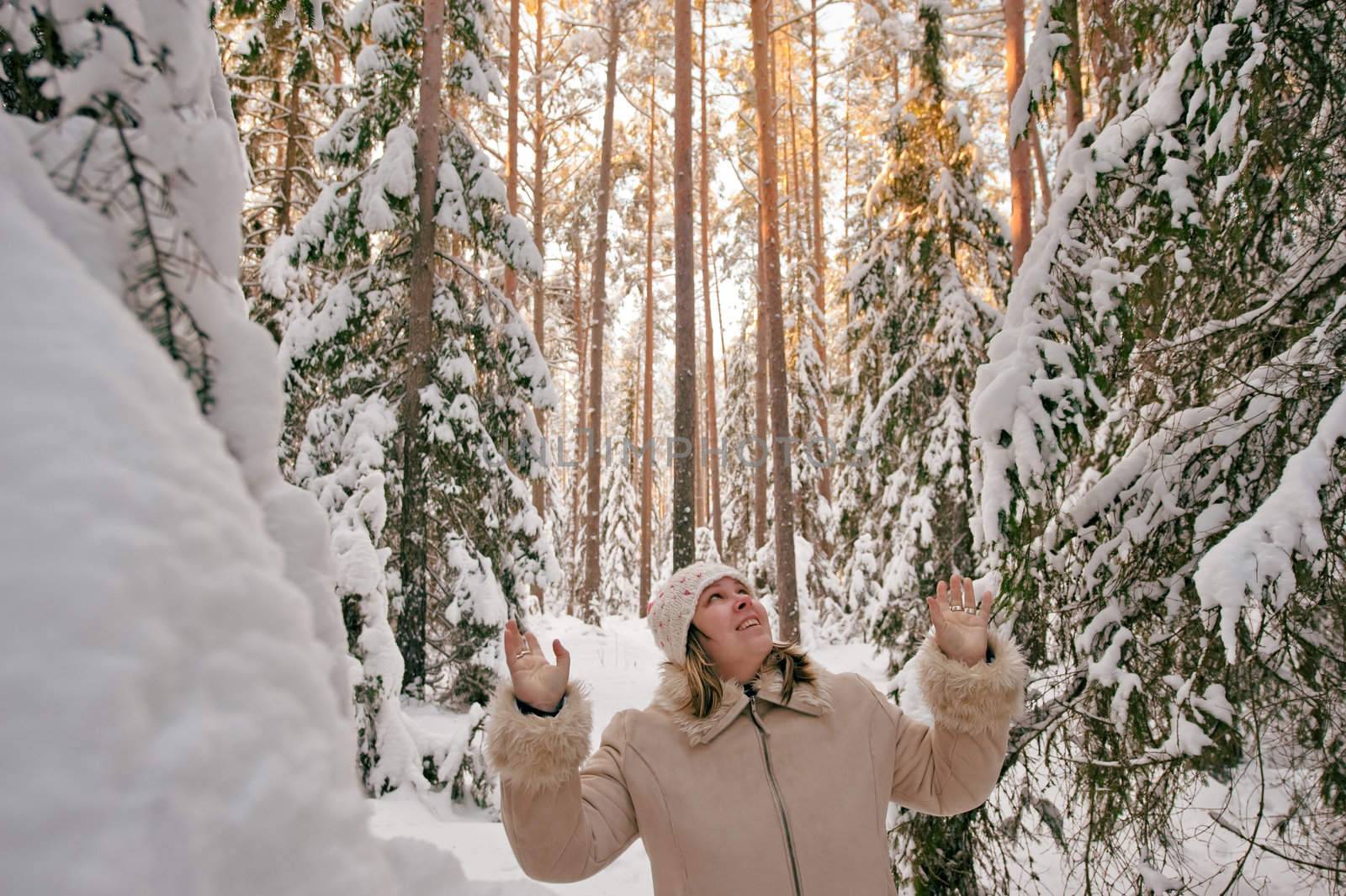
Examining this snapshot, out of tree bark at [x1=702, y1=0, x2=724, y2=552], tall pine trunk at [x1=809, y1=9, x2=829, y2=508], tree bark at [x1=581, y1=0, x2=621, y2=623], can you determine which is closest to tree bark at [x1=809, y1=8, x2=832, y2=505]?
tall pine trunk at [x1=809, y1=9, x2=829, y2=508]

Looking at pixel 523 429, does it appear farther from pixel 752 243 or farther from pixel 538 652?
pixel 752 243

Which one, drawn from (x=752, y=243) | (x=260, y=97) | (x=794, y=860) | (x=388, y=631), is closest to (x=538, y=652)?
(x=794, y=860)

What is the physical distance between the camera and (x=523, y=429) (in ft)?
27.2

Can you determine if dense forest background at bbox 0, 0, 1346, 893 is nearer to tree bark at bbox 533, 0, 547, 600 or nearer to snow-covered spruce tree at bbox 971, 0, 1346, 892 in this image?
snow-covered spruce tree at bbox 971, 0, 1346, 892

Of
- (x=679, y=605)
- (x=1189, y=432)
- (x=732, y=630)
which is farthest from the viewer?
(x=1189, y=432)

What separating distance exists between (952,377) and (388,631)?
5925 mm

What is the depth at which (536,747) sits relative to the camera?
169 cm

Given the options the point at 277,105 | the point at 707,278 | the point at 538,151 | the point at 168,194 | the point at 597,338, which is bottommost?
the point at 168,194

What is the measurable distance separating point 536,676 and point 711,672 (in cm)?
55

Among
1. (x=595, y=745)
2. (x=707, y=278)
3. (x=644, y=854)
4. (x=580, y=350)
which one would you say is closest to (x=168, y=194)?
(x=644, y=854)

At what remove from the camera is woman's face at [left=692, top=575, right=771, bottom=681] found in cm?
212

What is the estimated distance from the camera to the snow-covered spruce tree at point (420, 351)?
673cm

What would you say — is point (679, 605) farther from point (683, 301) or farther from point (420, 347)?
point (683, 301)

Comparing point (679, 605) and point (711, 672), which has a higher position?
point (679, 605)
